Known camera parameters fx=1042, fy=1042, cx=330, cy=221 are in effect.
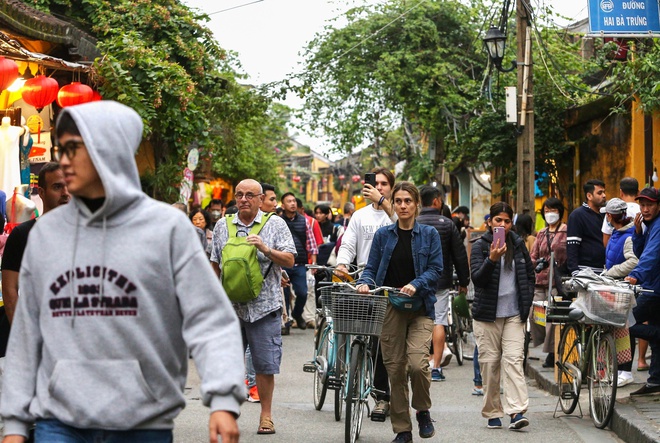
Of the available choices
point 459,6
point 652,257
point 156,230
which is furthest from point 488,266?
point 459,6

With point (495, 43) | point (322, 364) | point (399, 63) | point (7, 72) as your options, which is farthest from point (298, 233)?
point (399, 63)

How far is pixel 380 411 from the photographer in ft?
30.0

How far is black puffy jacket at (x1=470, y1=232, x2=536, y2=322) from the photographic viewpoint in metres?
9.12

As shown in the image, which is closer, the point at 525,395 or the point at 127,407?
the point at 127,407

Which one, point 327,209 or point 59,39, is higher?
point 59,39

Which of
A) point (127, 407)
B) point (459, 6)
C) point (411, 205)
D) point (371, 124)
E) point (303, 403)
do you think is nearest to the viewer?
point (127, 407)

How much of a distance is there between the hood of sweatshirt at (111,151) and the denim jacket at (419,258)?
4.63m

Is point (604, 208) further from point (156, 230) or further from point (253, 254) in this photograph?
point (156, 230)

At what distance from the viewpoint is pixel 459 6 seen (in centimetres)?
3272

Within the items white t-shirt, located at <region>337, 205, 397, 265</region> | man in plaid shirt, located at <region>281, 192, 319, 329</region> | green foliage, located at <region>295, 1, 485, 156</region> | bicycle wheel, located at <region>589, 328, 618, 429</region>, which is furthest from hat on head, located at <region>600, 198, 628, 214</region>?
green foliage, located at <region>295, 1, 485, 156</region>

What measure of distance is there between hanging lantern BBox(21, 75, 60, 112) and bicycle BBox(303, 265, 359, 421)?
4.70m

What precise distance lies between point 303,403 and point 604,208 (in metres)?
3.96

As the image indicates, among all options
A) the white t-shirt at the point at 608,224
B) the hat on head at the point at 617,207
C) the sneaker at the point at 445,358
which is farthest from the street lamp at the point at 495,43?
the hat on head at the point at 617,207

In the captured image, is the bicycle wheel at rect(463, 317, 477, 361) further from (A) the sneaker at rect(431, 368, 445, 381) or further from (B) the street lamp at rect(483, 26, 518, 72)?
(B) the street lamp at rect(483, 26, 518, 72)
